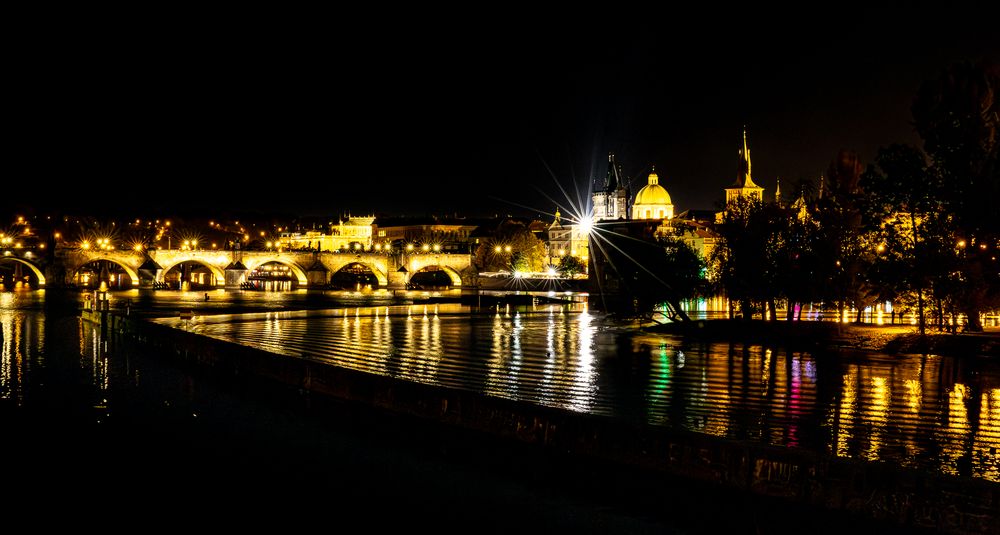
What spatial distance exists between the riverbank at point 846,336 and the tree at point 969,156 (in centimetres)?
198

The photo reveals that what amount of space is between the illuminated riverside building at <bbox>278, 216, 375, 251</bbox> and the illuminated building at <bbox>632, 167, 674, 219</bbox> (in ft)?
180

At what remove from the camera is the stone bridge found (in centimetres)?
8488

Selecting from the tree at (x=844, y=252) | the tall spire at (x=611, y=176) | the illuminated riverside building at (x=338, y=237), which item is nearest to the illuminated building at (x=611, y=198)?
the tall spire at (x=611, y=176)

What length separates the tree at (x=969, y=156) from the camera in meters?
30.4

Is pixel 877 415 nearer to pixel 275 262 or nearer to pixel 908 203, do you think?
pixel 908 203

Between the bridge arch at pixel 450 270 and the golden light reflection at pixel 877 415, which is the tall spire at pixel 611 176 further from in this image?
the golden light reflection at pixel 877 415

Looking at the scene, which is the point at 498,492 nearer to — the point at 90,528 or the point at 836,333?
the point at 90,528

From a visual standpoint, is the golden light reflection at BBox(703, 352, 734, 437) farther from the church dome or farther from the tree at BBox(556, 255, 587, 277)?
the church dome

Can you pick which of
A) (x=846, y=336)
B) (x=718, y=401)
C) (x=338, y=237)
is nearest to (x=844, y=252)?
(x=846, y=336)

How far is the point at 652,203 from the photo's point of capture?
12094 cm

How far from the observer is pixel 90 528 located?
1161 centimetres

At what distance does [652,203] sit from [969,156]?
294 ft

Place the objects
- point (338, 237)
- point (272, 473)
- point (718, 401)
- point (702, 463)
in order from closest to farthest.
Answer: point (702, 463) → point (272, 473) → point (718, 401) → point (338, 237)

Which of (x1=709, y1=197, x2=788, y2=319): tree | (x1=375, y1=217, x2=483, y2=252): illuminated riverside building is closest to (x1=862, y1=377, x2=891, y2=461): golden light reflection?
(x1=709, y1=197, x2=788, y2=319): tree
